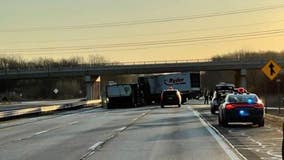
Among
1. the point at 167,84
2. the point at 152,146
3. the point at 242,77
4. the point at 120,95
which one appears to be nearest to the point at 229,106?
the point at 152,146

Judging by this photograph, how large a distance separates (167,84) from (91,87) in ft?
102

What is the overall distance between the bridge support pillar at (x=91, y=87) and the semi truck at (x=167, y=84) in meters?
28.5

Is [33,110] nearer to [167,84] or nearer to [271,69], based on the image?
[271,69]

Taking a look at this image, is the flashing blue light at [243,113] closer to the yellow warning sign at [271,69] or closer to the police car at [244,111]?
the police car at [244,111]

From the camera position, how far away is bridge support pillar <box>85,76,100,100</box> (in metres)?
111

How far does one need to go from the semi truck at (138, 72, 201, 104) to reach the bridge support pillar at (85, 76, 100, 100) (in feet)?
93.7

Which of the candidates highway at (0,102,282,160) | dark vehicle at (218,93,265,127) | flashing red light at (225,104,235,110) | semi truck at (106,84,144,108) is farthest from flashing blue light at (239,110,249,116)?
semi truck at (106,84,144,108)

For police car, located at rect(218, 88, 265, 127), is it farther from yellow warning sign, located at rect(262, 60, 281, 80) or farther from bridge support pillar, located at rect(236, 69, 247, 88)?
bridge support pillar, located at rect(236, 69, 247, 88)

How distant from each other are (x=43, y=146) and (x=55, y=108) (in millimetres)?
42203

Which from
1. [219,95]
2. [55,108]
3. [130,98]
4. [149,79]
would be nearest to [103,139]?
[219,95]

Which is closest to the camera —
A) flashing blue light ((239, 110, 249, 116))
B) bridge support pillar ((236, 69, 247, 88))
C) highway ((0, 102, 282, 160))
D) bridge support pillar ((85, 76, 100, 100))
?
highway ((0, 102, 282, 160))

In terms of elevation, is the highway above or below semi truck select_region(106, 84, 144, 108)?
below

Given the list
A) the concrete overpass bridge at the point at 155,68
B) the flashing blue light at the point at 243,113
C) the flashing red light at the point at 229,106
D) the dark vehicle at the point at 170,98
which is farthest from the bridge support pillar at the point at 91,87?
the flashing blue light at the point at 243,113

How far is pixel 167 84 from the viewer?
270 ft
